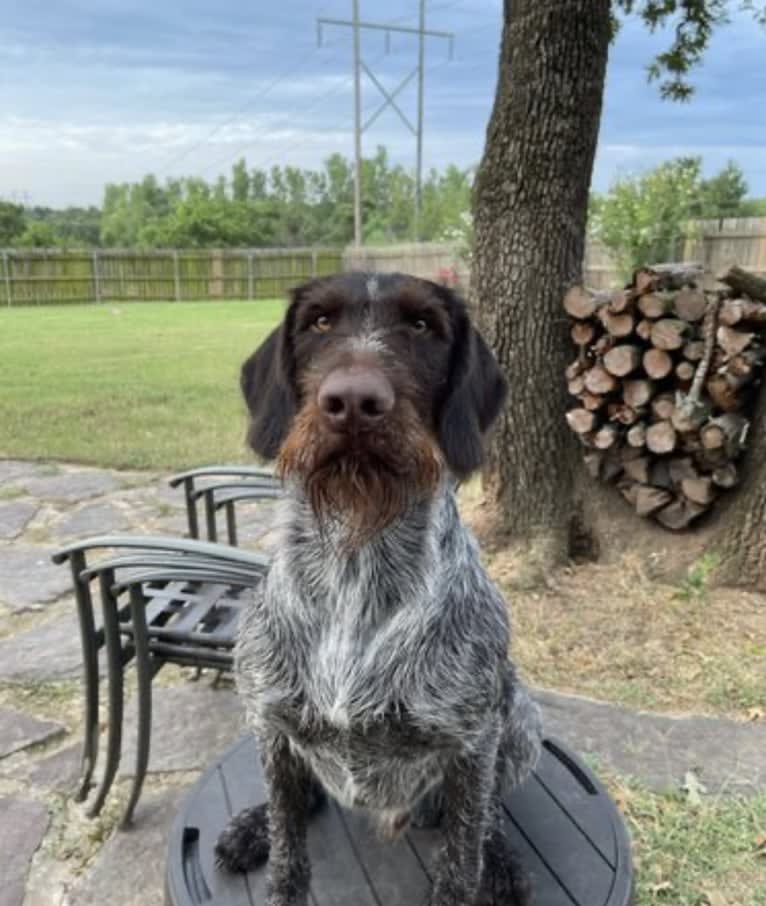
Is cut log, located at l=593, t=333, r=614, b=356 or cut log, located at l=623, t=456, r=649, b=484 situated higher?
cut log, located at l=593, t=333, r=614, b=356

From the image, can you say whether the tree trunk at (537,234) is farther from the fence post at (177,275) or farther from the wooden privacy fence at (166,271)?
the fence post at (177,275)

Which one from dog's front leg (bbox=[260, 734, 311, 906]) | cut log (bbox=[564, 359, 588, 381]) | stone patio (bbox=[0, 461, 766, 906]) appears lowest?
stone patio (bbox=[0, 461, 766, 906])

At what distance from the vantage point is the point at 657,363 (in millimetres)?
3910

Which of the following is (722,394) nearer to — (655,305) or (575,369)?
(655,305)

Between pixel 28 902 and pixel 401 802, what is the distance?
3.89ft

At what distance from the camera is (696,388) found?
A: 385 centimetres

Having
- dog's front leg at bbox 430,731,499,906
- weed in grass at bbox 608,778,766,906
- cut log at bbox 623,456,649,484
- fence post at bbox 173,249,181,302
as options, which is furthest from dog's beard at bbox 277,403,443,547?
fence post at bbox 173,249,181,302

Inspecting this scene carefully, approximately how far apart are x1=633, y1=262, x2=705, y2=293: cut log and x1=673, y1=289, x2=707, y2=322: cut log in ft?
0.37

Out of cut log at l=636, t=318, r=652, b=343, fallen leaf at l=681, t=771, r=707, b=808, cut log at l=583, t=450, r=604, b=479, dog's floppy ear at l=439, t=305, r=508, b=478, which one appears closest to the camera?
dog's floppy ear at l=439, t=305, r=508, b=478

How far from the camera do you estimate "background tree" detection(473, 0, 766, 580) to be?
3.85 meters

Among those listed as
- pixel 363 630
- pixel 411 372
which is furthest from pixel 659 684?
pixel 411 372

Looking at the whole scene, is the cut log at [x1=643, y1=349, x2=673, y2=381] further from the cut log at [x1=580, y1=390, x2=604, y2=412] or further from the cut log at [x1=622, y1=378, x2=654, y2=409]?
the cut log at [x1=580, y1=390, x2=604, y2=412]

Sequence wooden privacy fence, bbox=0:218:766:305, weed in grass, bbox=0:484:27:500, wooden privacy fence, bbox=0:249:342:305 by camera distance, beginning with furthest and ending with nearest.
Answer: wooden privacy fence, bbox=0:249:342:305 < wooden privacy fence, bbox=0:218:766:305 < weed in grass, bbox=0:484:27:500

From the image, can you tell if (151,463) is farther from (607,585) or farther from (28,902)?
(28,902)
